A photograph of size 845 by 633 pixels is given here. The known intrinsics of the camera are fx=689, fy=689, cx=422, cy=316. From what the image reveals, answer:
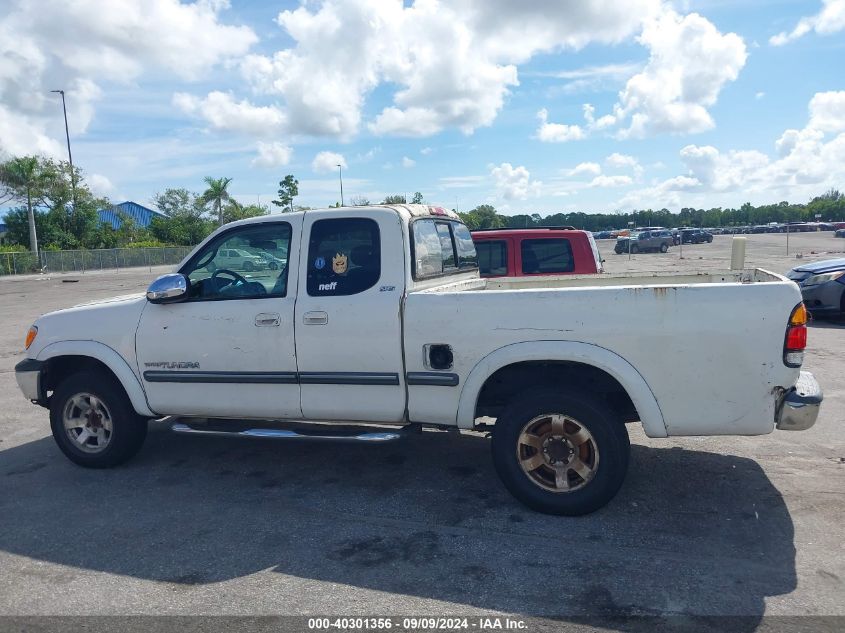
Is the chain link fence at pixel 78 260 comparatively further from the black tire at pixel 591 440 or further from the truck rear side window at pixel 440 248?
the black tire at pixel 591 440

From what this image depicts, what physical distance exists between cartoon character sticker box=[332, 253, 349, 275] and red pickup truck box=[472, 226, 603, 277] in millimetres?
4737

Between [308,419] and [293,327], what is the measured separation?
26.8 inches

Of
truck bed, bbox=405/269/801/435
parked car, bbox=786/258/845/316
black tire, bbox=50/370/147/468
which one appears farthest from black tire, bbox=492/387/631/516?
parked car, bbox=786/258/845/316

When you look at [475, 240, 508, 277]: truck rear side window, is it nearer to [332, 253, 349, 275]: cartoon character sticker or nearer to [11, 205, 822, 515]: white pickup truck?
[11, 205, 822, 515]: white pickup truck

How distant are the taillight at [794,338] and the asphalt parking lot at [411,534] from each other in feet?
3.43

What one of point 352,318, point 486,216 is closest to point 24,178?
point 486,216

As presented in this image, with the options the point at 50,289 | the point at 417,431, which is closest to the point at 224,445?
the point at 417,431

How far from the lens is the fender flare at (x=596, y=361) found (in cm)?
413

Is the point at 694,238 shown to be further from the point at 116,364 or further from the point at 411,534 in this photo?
the point at 411,534

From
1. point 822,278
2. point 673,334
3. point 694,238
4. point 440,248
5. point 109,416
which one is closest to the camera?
point 673,334

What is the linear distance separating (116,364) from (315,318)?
170 cm

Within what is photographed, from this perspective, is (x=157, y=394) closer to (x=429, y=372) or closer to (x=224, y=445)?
(x=224, y=445)

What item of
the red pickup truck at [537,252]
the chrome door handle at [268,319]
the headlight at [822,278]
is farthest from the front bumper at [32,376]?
the headlight at [822,278]

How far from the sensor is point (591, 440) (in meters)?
4.25
